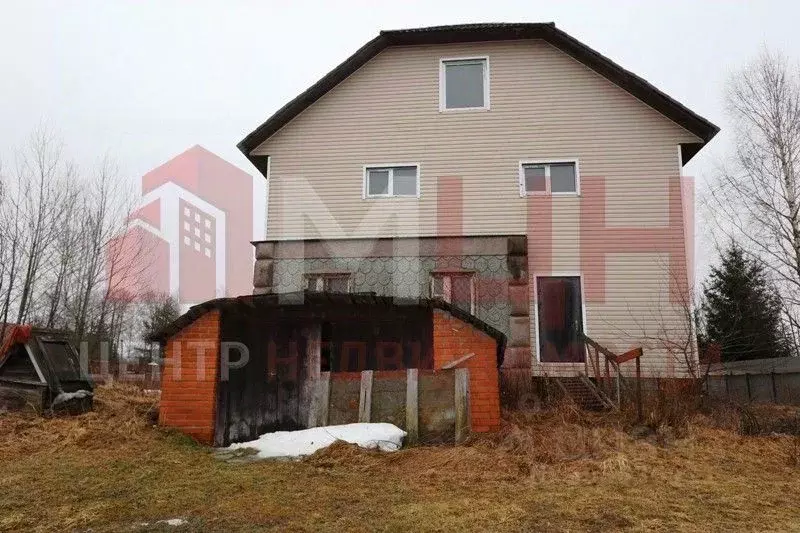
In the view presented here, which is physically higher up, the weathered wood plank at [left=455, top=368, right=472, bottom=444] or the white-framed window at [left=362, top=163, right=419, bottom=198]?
the white-framed window at [left=362, top=163, right=419, bottom=198]

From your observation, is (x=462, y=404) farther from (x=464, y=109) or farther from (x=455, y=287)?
(x=464, y=109)

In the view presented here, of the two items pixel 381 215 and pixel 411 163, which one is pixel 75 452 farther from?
pixel 411 163

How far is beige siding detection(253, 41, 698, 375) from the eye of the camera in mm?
13086

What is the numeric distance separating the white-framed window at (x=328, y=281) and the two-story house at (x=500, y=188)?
4 centimetres

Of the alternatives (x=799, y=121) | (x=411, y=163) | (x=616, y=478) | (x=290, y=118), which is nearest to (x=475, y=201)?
(x=411, y=163)

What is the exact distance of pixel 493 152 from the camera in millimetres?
13867

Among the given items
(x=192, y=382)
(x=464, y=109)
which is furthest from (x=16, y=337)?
(x=464, y=109)

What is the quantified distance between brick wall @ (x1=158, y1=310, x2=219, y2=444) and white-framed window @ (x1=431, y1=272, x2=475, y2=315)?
606cm

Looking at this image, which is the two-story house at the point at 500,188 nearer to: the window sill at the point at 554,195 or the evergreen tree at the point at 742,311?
the window sill at the point at 554,195

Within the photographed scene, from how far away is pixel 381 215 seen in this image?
45.3 ft

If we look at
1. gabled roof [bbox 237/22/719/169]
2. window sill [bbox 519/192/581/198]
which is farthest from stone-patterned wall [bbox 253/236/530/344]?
gabled roof [bbox 237/22/719/169]

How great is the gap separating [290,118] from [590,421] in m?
10.5

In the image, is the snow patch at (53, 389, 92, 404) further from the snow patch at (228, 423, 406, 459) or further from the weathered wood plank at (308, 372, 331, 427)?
the weathered wood plank at (308, 372, 331, 427)

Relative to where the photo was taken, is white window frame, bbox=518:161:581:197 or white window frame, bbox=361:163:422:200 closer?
white window frame, bbox=518:161:581:197
